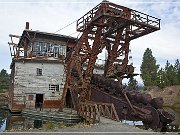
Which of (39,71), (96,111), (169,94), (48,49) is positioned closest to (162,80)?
(169,94)

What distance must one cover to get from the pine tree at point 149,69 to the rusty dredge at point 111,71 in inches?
1842

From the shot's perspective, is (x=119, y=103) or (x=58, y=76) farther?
(x=58, y=76)

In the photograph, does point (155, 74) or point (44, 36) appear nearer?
point (44, 36)

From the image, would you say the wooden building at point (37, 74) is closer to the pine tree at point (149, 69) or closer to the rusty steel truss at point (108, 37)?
the rusty steel truss at point (108, 37)

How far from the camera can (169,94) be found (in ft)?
212

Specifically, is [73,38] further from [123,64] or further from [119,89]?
[119,89]

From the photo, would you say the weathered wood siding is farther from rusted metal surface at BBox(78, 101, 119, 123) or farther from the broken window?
rusted metal surface at BBox(78, 101, 119, 123)

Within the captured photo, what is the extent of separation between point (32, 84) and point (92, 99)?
906 centimetres

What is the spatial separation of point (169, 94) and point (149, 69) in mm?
18752

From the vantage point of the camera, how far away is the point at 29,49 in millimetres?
35750

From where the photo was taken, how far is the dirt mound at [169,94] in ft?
199

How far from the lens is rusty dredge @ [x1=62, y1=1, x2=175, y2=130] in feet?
66.3

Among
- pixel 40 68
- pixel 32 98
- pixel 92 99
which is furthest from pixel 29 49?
pixel 92 99

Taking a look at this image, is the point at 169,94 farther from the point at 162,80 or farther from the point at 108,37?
the point at 108,37
